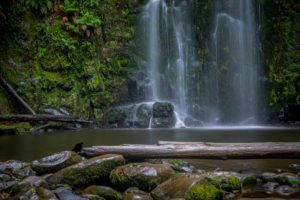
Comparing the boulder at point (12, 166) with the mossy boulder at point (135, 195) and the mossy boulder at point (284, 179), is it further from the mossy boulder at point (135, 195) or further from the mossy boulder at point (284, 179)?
the mossy boulder at point (284, 179)

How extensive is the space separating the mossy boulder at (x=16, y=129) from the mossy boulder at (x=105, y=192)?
9693 millimetres

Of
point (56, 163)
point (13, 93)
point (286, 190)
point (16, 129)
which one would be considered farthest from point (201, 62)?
point (286, 190)

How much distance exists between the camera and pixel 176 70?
2072 centimetres

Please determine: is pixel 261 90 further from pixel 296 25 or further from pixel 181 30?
pixel 181 30

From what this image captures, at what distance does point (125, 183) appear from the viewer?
466 cm

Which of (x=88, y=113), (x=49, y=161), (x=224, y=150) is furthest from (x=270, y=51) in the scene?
(x=49, y=161)

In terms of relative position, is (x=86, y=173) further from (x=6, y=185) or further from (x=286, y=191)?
(x=286, y=191)

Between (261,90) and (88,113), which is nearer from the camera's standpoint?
(88,113)

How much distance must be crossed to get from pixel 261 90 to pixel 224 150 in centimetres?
1561

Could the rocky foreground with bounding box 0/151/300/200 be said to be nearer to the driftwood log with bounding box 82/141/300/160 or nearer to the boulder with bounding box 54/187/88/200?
the boulder with bounding box 54/187/88/200

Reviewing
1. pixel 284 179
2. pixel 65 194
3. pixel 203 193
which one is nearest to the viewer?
pixel 203 193

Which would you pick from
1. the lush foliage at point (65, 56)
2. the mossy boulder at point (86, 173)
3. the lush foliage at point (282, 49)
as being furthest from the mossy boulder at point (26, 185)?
the lush foliage at point (282, 49)

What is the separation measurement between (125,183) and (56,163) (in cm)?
127

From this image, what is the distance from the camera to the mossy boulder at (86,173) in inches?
189
